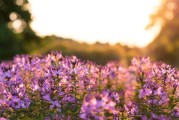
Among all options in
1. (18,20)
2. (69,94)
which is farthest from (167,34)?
(69,94)

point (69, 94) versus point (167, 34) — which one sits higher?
point (167, 34)

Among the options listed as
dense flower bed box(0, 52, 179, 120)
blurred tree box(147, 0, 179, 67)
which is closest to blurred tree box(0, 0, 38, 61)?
blurred tree box(147, 0, 179, 67)

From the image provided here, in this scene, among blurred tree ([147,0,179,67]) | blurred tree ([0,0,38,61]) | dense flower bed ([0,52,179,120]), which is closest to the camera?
dense flower bed ([0,52,179,120])

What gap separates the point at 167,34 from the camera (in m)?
44.2

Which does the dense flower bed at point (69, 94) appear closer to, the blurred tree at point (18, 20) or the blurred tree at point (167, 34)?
the blurred tree at point (18, 20)

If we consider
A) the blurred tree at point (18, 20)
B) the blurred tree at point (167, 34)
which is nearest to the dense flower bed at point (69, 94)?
the blurred tree at point (18, 20)

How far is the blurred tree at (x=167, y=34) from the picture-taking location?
4438cm

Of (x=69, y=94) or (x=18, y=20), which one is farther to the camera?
(x=18, y=20)

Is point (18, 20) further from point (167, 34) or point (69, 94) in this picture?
point (69, 94)

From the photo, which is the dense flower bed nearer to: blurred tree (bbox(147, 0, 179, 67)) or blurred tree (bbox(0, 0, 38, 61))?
blurred tree (bbox(0, 0, 38, 61))

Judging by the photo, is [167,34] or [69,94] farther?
[167,34]

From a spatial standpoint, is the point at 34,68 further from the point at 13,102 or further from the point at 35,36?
the point at 35,36

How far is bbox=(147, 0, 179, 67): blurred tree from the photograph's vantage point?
44375mm

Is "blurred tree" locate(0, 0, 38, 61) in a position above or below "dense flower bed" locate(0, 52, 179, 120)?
above
